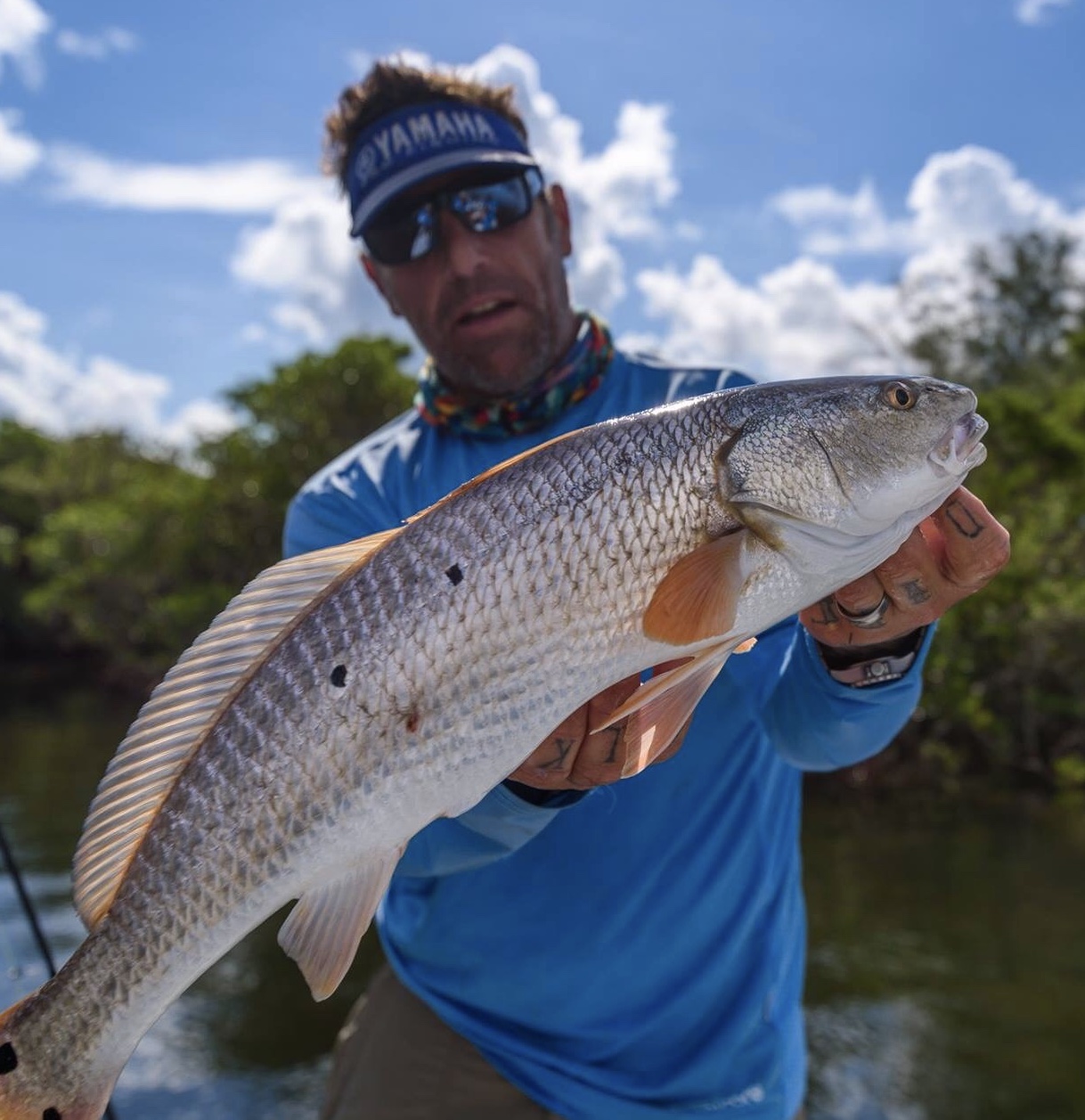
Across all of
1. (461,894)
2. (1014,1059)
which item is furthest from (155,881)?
(1014,1059)

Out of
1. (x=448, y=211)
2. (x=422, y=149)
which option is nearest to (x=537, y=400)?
(x=448, y=211)

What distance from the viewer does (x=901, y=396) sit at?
1807 mm

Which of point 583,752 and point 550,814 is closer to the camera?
point 583,752

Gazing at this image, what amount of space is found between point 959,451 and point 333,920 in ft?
4.35

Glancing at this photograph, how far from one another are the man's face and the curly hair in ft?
1.19

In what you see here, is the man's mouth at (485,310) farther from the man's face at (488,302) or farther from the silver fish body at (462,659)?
the silver fish body at (462,659)

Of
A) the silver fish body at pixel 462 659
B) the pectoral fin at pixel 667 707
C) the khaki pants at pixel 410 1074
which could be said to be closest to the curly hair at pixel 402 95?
the silver fish body at pixel 462 659

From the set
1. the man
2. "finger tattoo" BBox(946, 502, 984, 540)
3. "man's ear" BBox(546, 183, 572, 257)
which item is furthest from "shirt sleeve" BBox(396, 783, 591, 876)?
"man's ear" BBox(546, 183, 572, 257)

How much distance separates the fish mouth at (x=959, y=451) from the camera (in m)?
1.75

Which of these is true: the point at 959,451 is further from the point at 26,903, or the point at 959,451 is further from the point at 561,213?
the point at 26,903

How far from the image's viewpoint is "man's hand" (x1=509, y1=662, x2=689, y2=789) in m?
1.85

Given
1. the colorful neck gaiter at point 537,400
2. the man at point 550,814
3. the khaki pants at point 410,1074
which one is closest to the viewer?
Answer: the man at point 550,814

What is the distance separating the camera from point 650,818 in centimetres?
256

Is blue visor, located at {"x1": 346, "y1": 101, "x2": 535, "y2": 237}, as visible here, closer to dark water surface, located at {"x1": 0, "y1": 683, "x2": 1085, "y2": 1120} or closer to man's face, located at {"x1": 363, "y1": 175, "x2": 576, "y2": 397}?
man's face, located at {"x1": 363, "y1": 175, "x2": 576, "y2": 397}
